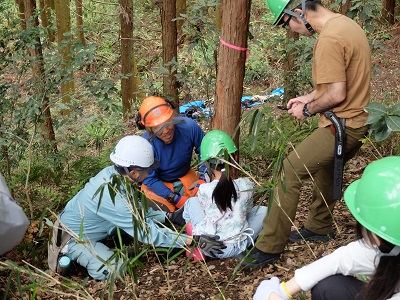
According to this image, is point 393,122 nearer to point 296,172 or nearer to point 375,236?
point 296,172

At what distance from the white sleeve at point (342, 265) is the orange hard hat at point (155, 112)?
2.58 meters

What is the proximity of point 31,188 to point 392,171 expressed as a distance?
4507mm

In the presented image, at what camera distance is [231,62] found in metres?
3.97

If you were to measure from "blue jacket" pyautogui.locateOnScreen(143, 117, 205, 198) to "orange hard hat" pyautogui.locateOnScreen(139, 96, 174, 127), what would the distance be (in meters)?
0.20

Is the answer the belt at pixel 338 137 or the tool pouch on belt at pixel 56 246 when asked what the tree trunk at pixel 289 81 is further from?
the tool pouch on belt at pixel 56 246

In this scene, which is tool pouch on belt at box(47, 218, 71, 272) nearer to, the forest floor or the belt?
the forest floor

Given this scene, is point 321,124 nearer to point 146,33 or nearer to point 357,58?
point 357,58

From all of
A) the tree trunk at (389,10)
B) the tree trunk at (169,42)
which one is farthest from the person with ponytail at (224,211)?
the tree trunk at (389,10)

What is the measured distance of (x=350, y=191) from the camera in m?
2.33

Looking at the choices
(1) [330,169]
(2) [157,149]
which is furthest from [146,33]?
(1) [330,169]

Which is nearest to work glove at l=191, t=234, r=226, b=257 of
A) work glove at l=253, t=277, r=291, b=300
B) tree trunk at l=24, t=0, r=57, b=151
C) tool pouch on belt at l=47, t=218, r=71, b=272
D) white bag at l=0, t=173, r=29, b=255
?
tool pouch on belt at l=47, t=218, r=71, b=272

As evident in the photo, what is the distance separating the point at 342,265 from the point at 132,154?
84.1 inches

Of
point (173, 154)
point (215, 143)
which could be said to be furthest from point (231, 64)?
point (173, 154)

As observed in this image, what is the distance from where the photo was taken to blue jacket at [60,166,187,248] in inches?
160
